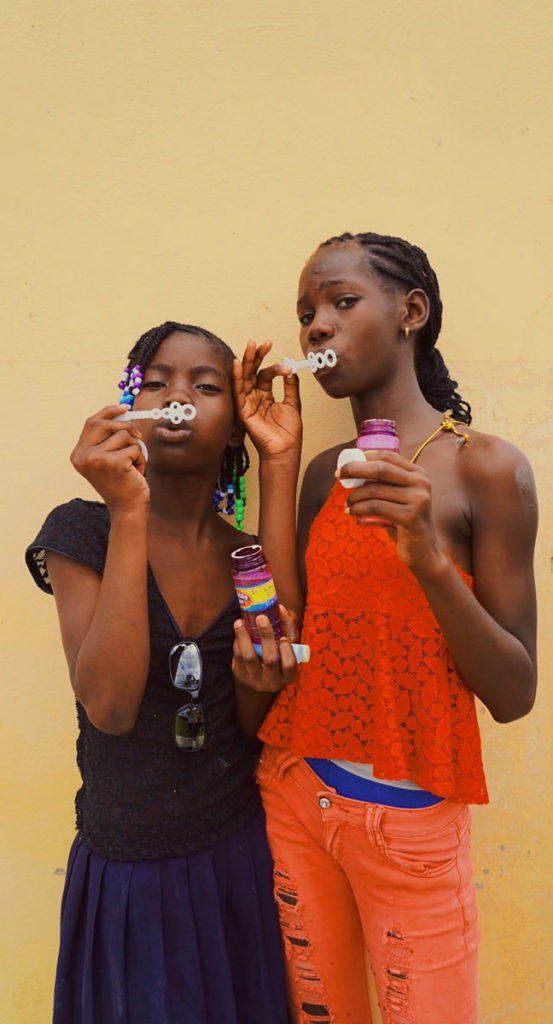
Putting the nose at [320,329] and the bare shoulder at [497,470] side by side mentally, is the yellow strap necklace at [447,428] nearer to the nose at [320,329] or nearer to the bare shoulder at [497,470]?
the bare shoulder at [497,470]

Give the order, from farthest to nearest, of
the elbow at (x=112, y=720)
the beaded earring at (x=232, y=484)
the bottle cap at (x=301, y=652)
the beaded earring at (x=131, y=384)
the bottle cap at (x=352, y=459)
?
the beaded earring at (x=232, y=484) < the beaded earring at (x=131, y=384) < the bottle cap at (x=301, y=652) < the elbow at (x=112, y=720) < the bottle cap at (x=352, y=459)

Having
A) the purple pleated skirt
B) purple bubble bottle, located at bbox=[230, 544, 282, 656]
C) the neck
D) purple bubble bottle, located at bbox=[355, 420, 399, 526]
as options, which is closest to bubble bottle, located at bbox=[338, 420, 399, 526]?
purple bubble bottle, located at bbox=[355, 420, 399, 526]

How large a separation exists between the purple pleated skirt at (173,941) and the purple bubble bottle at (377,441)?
70 centimetres

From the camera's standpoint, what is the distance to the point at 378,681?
1.25 m

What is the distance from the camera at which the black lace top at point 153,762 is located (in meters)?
1.29

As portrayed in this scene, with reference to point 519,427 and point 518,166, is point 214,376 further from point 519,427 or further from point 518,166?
point 518,166

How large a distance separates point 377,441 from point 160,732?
2.21 ft

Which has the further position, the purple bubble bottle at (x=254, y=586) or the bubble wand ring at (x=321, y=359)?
the bubble wand ring at (x=321, y=359)

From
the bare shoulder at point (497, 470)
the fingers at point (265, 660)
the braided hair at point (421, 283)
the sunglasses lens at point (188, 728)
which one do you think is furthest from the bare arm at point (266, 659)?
the braided hair at point (421, 283)

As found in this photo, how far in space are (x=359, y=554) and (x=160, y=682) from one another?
44cm

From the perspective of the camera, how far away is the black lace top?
1.29 m

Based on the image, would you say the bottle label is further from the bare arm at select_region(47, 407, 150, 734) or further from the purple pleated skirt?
the purple pleated skirt

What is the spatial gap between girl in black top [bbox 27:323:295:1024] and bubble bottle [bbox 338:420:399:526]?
31cm

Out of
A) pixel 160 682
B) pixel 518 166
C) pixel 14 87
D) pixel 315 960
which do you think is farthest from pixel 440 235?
pixel 315 960
